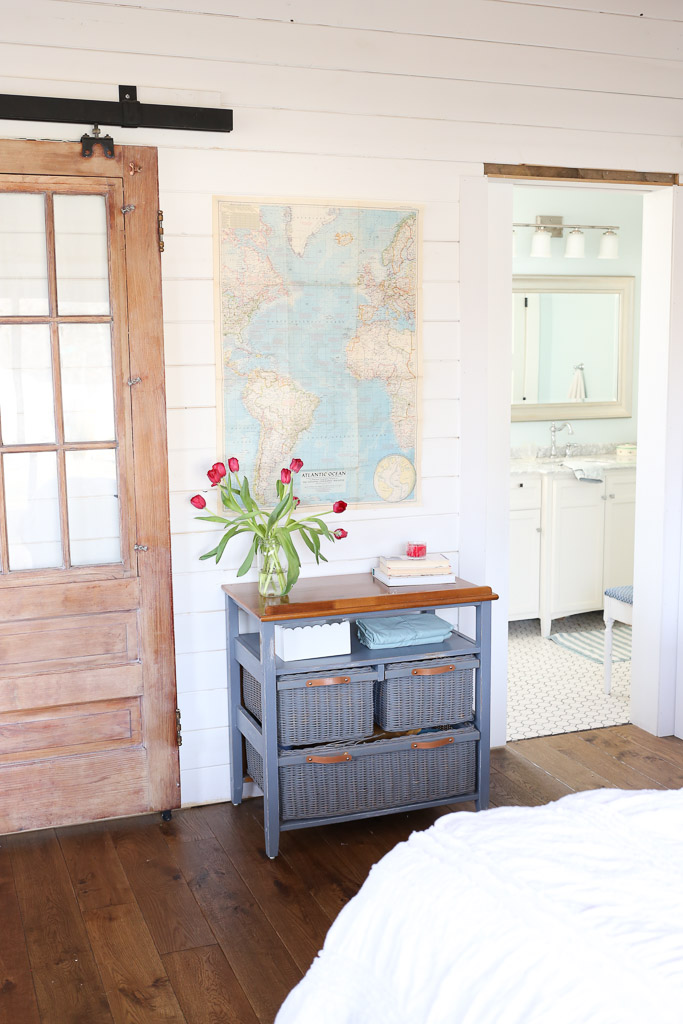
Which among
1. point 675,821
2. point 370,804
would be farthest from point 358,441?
point 675,821

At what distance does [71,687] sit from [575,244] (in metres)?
3.88

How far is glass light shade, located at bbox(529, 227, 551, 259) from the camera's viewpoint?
5.39m

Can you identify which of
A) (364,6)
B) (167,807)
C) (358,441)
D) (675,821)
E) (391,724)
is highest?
(364,6)

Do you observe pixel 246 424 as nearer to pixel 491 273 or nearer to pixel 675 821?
pixel 491 273

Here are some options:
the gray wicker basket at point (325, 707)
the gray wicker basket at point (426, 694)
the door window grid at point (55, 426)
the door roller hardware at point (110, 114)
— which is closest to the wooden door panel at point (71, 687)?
the door window grid at point (55, 426)

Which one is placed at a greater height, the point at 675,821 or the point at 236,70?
the point at 236,70

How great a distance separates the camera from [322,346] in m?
3.33

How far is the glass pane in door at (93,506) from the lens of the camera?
3090 mm

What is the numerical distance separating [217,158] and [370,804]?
7.09ft

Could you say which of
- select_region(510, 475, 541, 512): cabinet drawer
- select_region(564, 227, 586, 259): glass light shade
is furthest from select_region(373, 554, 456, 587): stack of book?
select_region(564, 227, 586, 259): glass light shade

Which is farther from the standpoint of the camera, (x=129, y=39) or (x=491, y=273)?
(x=491, y=273)

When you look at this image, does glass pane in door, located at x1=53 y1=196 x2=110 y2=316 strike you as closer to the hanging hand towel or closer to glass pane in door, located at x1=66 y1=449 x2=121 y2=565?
glass pane in door, located at x1=66 y1=449 x2=121 y2=565

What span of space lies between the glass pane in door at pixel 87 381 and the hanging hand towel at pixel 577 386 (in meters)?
3.39

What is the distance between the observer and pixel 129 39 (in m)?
3.01
